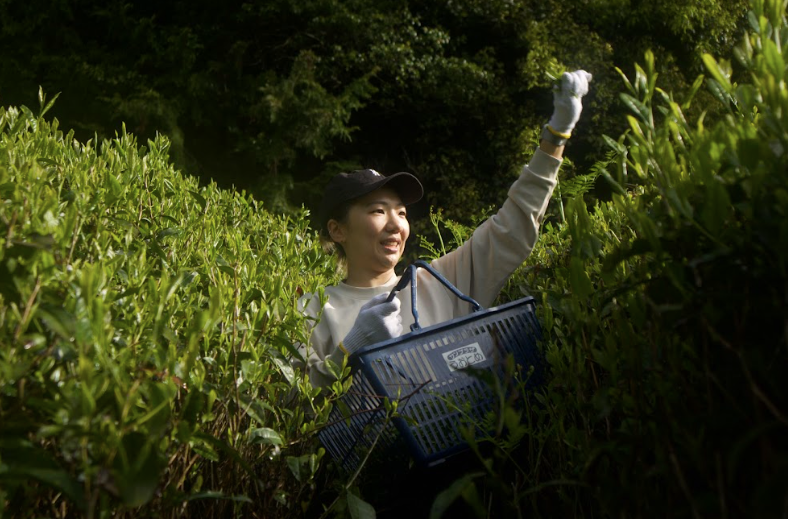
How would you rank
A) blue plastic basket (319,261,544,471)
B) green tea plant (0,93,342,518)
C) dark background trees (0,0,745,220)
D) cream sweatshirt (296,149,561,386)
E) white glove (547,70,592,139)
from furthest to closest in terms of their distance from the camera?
dark background trees (0,0,745,220) < cream sweatshirt (296,149,561,386) < white glove (547,70,592,139) < blue plastic basket (319,261,544,471) < green tea plant (0,93,342,518)

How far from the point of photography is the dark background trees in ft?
37.6

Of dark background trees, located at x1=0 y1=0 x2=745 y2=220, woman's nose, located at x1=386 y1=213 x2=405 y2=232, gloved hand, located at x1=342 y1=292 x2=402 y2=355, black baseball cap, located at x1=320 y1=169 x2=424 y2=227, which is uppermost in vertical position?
dark background trees, located at x1=0 y1=0 x2=745 y2=220

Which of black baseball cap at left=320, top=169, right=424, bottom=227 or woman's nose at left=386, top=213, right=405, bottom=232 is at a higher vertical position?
black baseball cap at left=320, top=169, right=424, bottom=227

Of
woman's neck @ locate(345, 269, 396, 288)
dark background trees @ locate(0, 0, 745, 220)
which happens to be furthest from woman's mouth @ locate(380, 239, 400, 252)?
dark background trees @ locate(0, 0, 745, 220)

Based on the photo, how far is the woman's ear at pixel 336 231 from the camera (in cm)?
333

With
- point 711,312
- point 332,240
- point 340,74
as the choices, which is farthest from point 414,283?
point 340,74

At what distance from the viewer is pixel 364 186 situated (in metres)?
3.17

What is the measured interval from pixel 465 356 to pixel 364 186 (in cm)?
120

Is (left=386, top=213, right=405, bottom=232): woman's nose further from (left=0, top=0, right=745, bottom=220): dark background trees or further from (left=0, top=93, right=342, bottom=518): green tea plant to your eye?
(left=0, top=0, right=745, bottom=220): dark background trees

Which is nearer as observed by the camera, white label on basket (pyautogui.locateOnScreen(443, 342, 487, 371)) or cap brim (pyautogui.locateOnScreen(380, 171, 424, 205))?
white label on basket (pyautogui.locateOnScreen(443, 342, 487, 371))

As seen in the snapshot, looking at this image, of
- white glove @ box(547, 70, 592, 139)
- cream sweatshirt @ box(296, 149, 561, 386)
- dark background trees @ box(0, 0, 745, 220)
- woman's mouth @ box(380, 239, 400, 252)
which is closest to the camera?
white glove @ box(547, 70, 592, 139)

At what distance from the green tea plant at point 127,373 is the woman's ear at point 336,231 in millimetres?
980

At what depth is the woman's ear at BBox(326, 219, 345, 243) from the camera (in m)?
3.33

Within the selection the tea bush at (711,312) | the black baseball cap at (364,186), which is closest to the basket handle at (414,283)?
the black baseball cap at (364,186)
